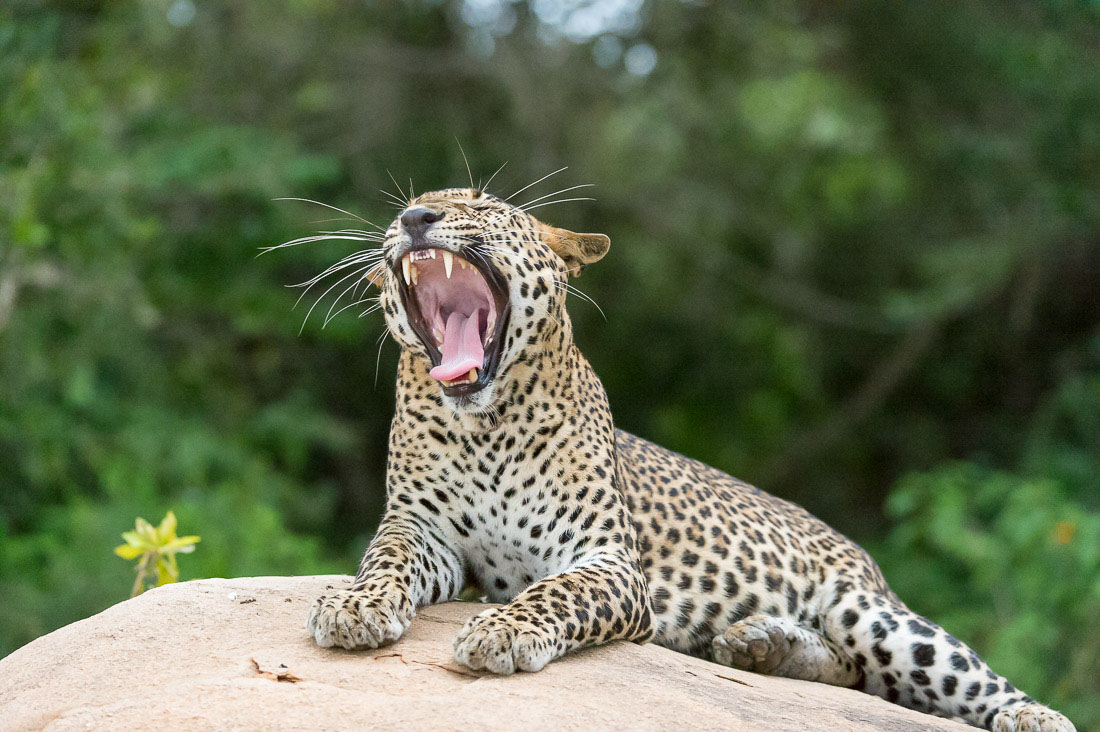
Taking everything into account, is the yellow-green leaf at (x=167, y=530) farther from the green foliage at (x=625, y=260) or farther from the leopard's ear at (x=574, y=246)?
the green foliage at (x=625, y=260)

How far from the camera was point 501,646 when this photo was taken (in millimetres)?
3887

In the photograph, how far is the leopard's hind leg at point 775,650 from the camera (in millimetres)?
5125

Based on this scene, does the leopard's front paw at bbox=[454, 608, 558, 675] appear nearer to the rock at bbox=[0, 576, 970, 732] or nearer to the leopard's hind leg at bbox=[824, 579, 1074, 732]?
the rock at bbox=[0, 576, 970, 732]

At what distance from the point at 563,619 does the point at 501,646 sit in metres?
0.36

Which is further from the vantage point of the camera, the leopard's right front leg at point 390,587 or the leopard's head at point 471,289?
the leopard's head at point 471,289

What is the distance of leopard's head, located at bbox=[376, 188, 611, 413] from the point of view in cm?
469

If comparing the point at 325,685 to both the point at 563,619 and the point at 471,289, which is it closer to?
the point at 563,619

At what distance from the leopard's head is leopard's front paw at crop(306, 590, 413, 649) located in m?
1.00

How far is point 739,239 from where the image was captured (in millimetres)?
16297

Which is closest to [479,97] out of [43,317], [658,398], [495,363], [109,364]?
[658,398]

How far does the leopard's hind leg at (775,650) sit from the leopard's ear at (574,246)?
5.83ft

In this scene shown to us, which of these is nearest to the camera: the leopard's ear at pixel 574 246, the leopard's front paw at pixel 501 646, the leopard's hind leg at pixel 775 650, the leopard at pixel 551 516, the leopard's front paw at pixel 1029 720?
the leopard's front paw at pixel 501 646

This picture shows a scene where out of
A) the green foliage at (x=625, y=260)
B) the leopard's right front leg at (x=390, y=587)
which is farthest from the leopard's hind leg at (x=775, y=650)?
the green foliage at (x=625, y=260)

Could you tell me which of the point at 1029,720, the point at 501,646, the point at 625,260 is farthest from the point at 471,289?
the point at 625,260
